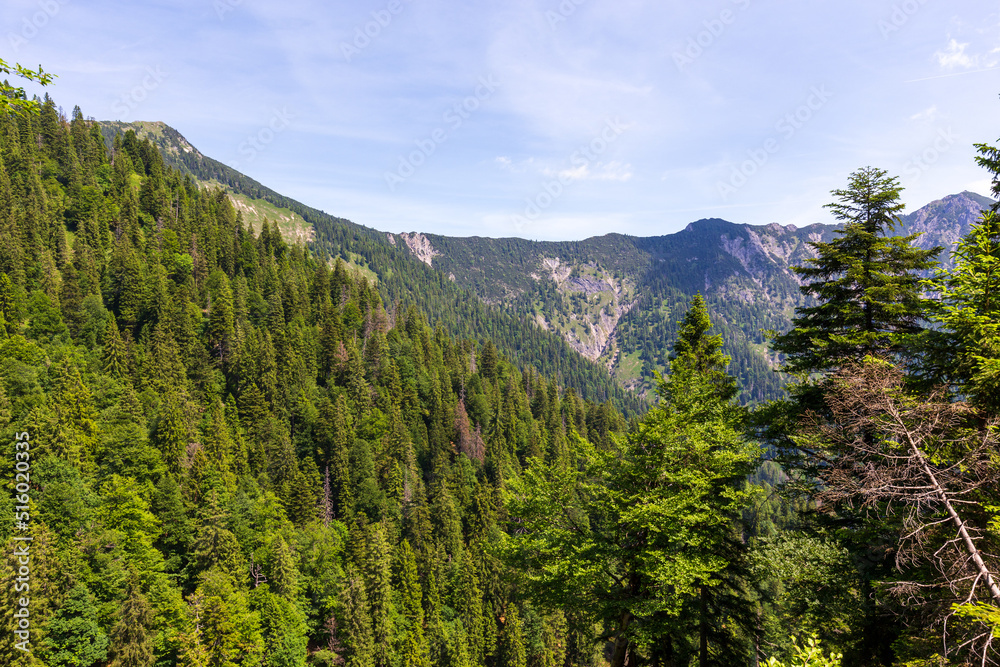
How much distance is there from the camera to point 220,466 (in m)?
61.9

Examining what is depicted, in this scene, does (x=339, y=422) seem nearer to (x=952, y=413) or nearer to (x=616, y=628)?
(x=616, y=628)

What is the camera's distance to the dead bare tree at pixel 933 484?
8.63 m

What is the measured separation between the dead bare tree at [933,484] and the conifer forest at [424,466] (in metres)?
0.13

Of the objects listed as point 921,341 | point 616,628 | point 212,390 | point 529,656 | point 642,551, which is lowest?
point 529,656

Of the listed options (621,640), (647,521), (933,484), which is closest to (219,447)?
(621,640)

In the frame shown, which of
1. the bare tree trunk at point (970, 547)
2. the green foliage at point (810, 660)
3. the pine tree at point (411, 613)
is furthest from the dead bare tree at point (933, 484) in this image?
the pine tree at point (411, 613)

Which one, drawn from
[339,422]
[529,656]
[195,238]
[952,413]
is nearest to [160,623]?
[339,422]

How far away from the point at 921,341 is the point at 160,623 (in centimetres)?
5962

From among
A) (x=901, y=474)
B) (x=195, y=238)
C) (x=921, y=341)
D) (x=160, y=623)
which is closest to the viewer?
(x=901, y=474)

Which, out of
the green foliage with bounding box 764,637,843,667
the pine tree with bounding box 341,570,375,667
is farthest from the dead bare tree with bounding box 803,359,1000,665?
the pine tree with bounding box 341,570,375,667

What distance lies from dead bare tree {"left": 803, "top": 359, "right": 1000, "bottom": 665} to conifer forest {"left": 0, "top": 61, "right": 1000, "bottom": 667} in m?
0.13

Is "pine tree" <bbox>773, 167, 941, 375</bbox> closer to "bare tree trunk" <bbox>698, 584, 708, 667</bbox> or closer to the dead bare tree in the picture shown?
the dead bare tree

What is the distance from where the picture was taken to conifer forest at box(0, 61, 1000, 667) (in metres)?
11.3

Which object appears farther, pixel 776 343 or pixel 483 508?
pixel 483 508
